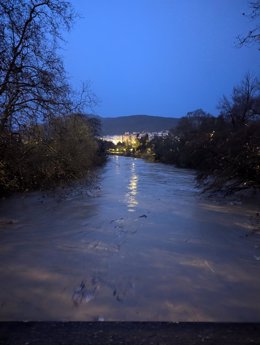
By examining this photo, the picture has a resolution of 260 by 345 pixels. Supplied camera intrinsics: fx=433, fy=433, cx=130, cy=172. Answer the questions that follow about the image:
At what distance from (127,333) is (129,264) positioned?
375 centimetres

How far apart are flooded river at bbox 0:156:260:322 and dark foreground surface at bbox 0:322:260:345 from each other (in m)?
0.32

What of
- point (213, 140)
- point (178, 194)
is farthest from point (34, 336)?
point (213, 140)

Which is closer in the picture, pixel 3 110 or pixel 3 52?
pixel 3 52

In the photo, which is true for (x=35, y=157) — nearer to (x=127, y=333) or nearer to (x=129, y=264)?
(x=129, y=264)

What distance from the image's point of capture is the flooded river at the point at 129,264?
702cm

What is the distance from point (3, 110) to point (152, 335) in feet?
37.8

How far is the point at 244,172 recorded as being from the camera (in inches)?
786

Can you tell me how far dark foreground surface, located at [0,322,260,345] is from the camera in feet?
18.4

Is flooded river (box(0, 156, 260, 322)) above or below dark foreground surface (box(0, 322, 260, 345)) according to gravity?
below

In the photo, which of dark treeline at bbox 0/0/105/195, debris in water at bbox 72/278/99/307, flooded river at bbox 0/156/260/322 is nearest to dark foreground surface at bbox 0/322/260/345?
flooded river at bbox 0/156/260/322

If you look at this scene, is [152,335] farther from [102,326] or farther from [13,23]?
[13,23]

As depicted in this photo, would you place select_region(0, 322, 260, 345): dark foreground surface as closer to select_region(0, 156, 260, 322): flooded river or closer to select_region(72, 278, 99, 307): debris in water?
select_region(0, 156, 260, 322): flooded river

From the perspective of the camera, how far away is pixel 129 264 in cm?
968

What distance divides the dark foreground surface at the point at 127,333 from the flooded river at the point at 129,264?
1.04ft
